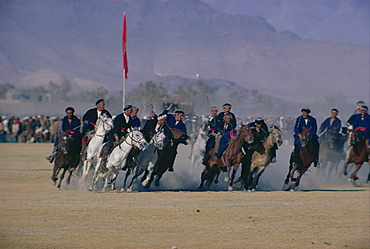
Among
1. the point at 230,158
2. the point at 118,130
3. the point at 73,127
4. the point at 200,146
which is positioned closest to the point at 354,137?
the point at 230,158

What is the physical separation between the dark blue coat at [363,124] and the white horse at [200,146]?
5.40m

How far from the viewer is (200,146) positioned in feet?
71.5

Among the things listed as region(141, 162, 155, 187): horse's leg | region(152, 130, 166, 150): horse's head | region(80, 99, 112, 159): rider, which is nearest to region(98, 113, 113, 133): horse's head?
region(80, 99, 112, 159): rider

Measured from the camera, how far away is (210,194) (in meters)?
18.2

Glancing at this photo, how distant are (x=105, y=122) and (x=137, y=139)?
1.57 meters

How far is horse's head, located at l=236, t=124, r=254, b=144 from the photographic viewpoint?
60.3 ft

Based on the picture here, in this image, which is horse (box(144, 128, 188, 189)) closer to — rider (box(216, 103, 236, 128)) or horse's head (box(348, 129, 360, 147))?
rider (box(216, 103, 236, 128))

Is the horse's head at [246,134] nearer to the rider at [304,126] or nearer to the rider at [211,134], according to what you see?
the rider at [211,134]

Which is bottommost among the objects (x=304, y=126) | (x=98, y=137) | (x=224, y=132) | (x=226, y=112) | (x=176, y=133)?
(x=98, y=137)

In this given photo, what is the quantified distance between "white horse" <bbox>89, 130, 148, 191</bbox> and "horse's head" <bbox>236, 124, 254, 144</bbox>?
131 inches

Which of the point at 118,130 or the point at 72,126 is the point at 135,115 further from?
the point at 72,126

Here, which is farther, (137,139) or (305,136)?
(305,136)

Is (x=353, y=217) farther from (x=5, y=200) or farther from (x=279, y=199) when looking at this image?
(x=5, y=200)

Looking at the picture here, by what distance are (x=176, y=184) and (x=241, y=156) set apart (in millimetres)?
3212
